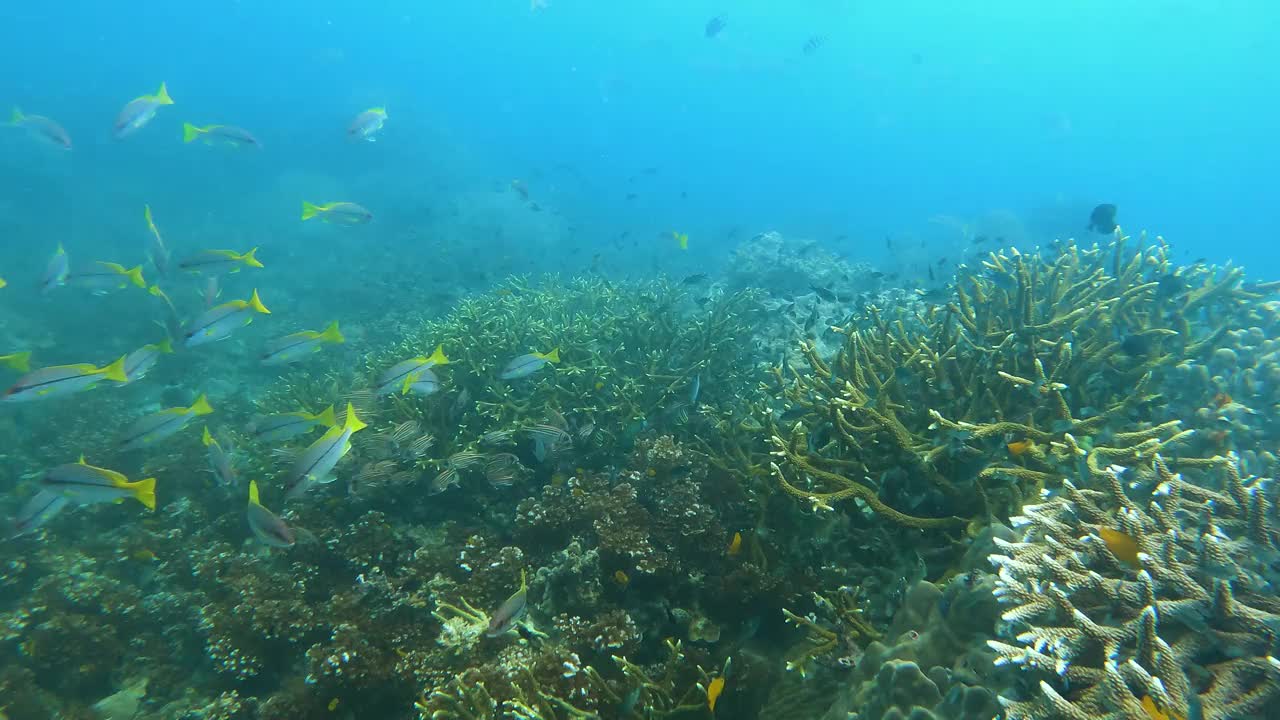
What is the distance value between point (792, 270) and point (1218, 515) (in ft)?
42.3

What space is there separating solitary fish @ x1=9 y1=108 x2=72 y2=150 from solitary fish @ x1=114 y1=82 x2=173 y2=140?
5.60ft

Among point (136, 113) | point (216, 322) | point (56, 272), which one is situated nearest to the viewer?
point (216, 322)

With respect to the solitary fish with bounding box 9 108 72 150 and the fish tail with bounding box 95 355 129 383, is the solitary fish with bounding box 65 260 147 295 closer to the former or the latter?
the fish tail with bounding box 95 355 129 383

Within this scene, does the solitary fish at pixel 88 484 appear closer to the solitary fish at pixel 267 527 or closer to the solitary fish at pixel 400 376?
the solitary fish at pixel 267 527

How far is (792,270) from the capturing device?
579 inches

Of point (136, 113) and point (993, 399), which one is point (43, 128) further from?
point (993, 399)

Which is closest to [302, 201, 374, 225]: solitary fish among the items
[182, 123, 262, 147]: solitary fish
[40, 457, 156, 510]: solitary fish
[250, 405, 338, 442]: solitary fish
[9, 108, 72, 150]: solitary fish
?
[182, 123, 262, 147]: solitary fish

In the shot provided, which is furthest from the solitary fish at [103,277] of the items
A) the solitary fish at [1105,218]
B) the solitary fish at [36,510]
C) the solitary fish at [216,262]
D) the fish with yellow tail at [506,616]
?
the solitary fish at [1105,218]

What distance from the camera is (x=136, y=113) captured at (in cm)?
739

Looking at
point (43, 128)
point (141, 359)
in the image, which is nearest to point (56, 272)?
point (141, 359)

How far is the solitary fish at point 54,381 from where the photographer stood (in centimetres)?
404

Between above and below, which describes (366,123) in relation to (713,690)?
above

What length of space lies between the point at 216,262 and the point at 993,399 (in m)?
7.91

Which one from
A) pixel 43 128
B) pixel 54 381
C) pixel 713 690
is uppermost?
pixel 713 690
